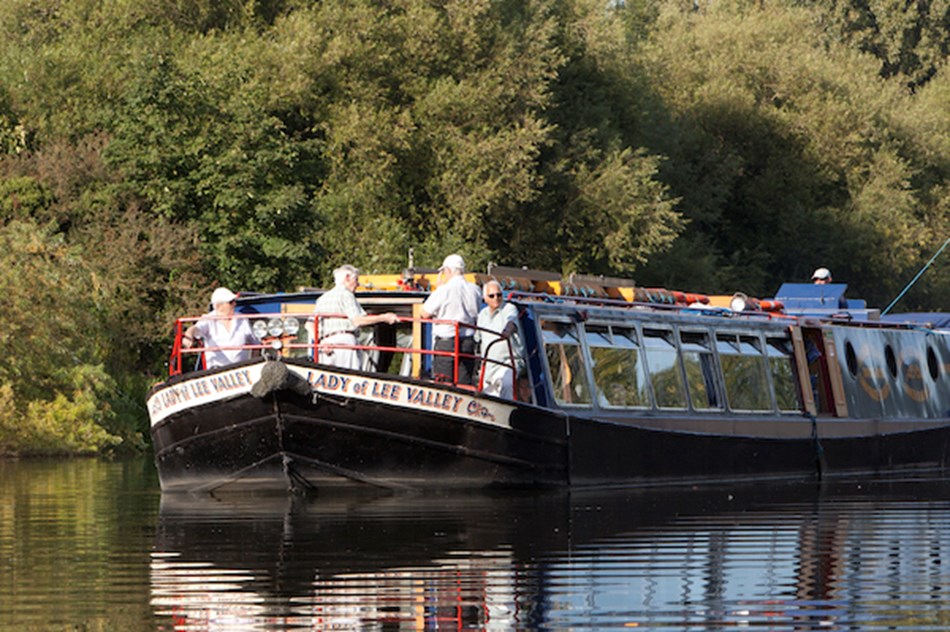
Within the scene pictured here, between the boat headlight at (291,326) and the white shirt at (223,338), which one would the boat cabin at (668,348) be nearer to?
the boat headlight at (291,326)

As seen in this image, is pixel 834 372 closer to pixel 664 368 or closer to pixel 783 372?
pixel 783 372

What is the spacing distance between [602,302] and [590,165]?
1028 inches

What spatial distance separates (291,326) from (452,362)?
6.62 feet

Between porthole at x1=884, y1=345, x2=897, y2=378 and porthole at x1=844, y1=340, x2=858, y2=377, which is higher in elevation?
porthole at x1=884, y1=345, x2=897, y2=378

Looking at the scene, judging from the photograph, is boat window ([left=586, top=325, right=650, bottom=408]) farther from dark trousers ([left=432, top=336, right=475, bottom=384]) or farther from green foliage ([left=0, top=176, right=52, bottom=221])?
green foliage ([left=0, top=176, right=52, bottom=221])

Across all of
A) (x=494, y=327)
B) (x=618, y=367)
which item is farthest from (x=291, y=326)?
(x=618, y=367)

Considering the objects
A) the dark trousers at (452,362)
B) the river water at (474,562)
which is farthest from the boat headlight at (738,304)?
the dark trousers at (452,362)

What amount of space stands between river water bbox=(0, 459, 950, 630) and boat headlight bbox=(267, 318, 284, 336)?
172 cm

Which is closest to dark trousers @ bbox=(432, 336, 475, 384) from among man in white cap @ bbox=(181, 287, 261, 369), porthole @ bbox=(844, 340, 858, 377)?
man in white cap @ bbox=(181, 287, 261, 369)

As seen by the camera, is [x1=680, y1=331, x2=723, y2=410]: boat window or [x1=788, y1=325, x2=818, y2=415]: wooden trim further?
[x1=788, y1=325, x2=818, y2=415]: wooden trim

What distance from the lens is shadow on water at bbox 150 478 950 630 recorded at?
34.1ft

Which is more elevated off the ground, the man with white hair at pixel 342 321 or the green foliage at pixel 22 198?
the green foliage at pixel 22 198

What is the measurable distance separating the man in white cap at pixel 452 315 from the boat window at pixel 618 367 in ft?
7.75

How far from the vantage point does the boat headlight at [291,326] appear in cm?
1973
